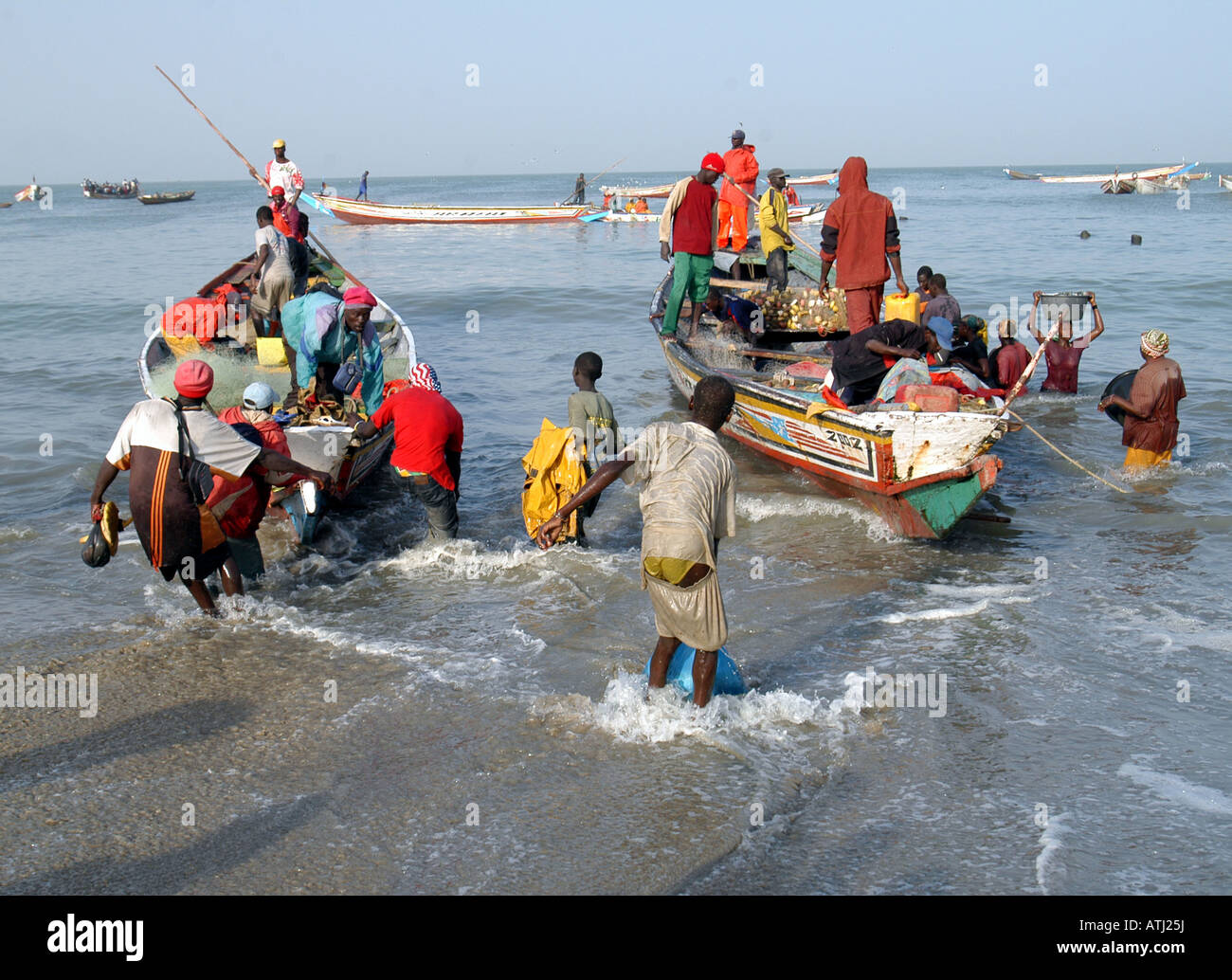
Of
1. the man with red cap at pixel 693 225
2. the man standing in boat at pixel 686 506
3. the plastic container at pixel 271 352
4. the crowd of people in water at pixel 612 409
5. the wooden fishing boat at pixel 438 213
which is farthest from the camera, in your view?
the wooden fishing boat at pixel 438 213

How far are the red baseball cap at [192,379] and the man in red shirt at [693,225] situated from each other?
5.48 m

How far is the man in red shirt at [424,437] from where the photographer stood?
21.5 feet

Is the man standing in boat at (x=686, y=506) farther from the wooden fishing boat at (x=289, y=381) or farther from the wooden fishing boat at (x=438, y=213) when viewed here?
the wooden fishing boat at (x=438, y=213)

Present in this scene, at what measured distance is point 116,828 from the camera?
399cm

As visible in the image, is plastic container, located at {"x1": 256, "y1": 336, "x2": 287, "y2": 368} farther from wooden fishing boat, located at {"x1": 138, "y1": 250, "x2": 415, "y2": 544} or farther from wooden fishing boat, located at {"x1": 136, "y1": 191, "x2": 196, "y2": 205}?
wooden fishing boat, located at {"x1": 136, "y1": 191, "x2": 196, "y2": 205}

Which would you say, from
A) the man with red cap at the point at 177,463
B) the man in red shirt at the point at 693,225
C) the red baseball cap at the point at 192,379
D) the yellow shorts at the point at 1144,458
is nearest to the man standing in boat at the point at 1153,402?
the yellow shorts at the point at 1144,458

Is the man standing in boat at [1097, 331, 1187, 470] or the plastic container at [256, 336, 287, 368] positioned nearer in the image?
the man standing in boat at [1097, 331, 1187, 470]

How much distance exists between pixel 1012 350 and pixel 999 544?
142 inches

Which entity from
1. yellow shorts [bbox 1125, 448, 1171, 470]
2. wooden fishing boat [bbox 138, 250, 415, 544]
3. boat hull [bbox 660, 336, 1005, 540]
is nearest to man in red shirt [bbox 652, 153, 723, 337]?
boat hull [bbox 660, 336, 1005, 540]

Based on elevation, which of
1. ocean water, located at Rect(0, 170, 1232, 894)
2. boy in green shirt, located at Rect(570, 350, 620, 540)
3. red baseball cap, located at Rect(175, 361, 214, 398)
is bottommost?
ocean water, located at Rect(0, 170, 1232, 894)

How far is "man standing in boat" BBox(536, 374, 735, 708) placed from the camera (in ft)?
13.6

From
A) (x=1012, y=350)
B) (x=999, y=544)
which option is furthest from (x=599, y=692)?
(x=1012, y=350)

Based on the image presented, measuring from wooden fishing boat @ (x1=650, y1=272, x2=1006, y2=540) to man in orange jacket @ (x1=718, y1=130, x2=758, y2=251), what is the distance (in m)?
5.83
